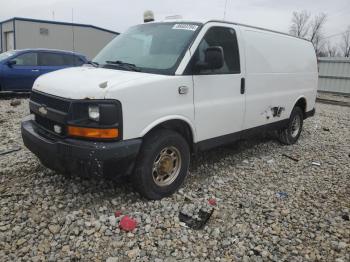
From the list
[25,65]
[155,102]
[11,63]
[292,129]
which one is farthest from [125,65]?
[25,65]

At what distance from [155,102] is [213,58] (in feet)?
2.95

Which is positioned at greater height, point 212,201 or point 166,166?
point 166,166

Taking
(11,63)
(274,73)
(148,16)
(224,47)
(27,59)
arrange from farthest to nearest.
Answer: (27,59), (11,63), (274,73), (148,16), (224,47)

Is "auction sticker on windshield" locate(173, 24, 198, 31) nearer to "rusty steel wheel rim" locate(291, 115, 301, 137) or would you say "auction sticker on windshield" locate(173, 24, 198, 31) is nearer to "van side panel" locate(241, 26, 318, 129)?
"van side panel" locate(241, 26, 318, 129)

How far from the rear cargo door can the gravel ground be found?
0.78 meters

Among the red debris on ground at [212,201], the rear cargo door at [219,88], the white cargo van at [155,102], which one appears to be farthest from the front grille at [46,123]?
the red debris on ground at [212,201]

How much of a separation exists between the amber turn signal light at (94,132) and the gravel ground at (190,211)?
34.5 inches

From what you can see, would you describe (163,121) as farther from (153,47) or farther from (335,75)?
(335,75)

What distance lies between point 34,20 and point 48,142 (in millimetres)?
24521

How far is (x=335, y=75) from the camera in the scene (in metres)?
17.9

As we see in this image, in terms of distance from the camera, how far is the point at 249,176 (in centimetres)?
500

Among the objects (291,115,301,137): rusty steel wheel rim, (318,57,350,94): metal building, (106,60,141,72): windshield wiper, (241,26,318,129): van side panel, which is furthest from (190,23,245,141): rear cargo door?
(318,57,350,94): metal building

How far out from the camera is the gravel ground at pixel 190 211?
10.3 feet

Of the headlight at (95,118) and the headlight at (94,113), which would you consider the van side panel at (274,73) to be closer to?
the headlight at (95,118)
